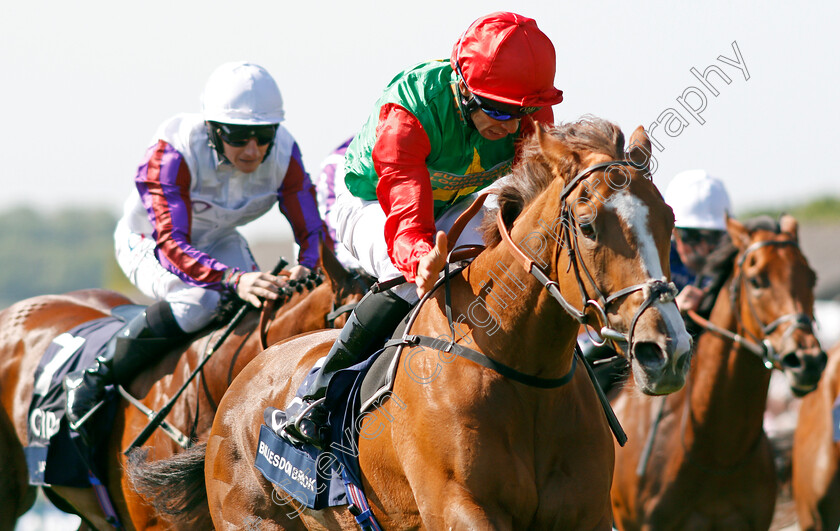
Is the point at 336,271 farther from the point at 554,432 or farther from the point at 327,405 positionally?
the point at 554,432

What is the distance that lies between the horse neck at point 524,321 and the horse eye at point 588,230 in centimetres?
20

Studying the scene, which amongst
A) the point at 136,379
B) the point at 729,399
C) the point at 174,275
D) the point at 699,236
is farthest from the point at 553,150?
the point at 699,236

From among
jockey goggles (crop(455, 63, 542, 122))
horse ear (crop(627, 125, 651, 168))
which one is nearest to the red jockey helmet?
jockey goggles (crop(455, 63, 542, 122))

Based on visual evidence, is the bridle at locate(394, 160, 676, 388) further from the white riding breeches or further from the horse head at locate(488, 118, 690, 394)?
the white riding breeches

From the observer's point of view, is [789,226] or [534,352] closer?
[534,352]

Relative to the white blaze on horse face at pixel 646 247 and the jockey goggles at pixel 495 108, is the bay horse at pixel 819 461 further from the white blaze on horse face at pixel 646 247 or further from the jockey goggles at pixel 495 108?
the white blaze on horse face at pixel 646 247

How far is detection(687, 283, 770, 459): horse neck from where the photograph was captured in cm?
585

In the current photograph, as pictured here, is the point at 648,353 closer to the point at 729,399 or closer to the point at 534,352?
the point at 534,352

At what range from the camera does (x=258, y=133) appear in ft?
18.8

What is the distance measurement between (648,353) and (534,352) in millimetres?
569

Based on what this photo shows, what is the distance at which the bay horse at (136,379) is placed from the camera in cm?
537

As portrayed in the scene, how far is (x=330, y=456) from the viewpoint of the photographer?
3.87 m

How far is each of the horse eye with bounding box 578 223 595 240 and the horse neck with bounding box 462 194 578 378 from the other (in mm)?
203

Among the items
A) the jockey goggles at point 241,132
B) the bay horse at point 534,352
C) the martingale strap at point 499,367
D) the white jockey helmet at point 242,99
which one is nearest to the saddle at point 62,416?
the jockey goggles at point 241,132
